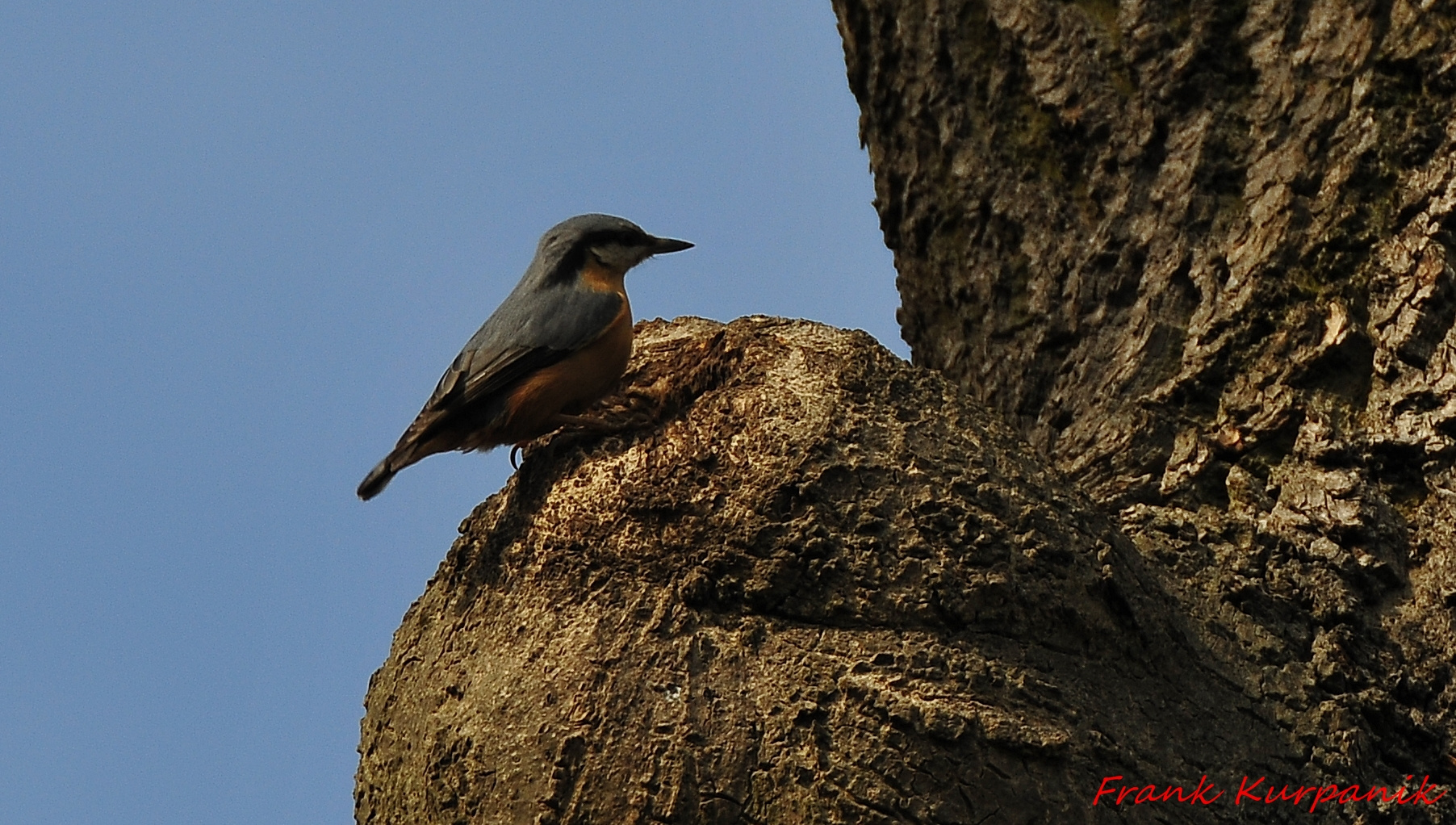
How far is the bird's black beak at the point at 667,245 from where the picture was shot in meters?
5.35

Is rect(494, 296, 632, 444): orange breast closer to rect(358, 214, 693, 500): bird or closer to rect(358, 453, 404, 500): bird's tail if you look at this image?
rect(358, 214, 693, 500): bird

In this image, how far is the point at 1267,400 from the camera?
3922mm

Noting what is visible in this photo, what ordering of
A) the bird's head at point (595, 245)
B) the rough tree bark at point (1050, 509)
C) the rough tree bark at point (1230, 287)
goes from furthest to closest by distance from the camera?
the bird's head at point (595, 245) → the rough tree bark at point (1230, 287) → the rough tree bark at point (1050, 509)

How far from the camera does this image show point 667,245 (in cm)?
538

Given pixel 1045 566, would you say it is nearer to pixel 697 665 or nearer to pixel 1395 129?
pixel 697 665

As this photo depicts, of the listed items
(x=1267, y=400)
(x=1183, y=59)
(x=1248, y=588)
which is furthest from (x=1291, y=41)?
(x=1248, y=588)

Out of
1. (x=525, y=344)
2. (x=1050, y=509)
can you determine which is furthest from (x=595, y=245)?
(x=1050, y=509)

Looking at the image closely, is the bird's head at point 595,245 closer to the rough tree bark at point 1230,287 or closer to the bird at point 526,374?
the bird at point 526,374

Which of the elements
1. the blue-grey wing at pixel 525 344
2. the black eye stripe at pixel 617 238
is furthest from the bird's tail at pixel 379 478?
the black eye stripe at pixel 617 238

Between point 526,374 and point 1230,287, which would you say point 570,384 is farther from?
point 1230,287

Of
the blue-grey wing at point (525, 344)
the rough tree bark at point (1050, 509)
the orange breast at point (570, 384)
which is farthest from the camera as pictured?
the blue-grey wing at point (525, 344)

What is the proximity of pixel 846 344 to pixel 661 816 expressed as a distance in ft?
3.60

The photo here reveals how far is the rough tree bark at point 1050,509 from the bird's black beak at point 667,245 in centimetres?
103

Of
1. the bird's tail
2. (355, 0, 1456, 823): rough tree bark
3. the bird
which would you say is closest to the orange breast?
the bird
